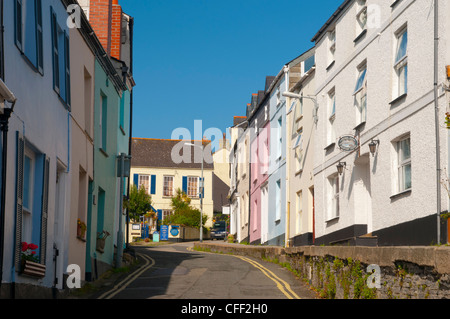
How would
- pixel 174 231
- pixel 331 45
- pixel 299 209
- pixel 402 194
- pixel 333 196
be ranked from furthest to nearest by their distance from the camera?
1. pixel 174 231
2. pixel 299 209
3. pixel 331 45
4. pixel 333 196
5. pixel 402 194

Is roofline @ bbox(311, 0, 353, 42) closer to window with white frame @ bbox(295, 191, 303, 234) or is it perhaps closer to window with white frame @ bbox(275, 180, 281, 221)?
window with white frame @ bbox(295, 191, 303, 234)

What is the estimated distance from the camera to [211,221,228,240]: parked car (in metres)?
58.4

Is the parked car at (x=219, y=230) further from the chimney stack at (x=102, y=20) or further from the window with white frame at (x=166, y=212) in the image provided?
the chimney stack at (x=102, y=20)

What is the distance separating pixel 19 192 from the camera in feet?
38.0

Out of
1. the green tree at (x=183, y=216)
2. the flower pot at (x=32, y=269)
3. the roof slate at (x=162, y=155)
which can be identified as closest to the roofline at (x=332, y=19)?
the flower pot at (x=32, y=269)

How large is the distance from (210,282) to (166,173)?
47413 mm

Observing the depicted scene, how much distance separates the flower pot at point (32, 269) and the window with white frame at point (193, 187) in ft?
171

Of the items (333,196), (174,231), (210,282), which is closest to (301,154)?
(333,196)

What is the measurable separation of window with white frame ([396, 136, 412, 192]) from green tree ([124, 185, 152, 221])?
42.7 metres

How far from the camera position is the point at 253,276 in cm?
1908

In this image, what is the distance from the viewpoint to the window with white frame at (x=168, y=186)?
6403 cm

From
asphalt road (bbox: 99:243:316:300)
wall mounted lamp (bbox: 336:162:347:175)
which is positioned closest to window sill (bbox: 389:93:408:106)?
wall mounted lamp (bbox: 336:162:347:175)

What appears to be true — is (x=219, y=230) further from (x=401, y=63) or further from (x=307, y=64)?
(x=401, y=63)
